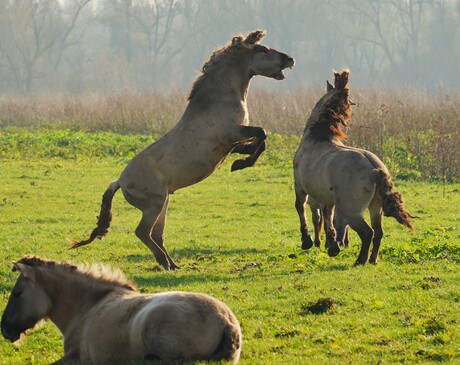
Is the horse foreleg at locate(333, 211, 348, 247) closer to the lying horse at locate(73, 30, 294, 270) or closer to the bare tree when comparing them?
the lying horse at locate(73, 30, 294, 270)

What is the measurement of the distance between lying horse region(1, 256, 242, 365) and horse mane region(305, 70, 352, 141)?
6.15 meters

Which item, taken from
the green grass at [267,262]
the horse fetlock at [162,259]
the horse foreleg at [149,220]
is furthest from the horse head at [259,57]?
the horse fetlock at [162,259]

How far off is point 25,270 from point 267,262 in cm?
573

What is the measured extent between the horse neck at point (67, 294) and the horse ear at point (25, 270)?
112 millimetres

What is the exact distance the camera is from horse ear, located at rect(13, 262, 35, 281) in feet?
24.0

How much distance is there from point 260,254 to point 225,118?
2.37 m

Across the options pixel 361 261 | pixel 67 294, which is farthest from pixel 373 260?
pixel 67 294

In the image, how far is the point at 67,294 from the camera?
7.51m

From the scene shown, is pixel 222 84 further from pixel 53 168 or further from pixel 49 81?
pixel 49 81

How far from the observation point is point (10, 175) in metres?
24.2

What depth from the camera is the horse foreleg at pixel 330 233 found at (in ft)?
40.7

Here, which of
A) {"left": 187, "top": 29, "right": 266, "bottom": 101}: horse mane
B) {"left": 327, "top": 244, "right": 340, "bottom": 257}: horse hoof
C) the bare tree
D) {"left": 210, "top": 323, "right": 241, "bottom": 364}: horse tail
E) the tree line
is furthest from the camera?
the tree line

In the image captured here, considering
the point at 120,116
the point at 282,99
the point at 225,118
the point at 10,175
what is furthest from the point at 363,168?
the point at 120,116

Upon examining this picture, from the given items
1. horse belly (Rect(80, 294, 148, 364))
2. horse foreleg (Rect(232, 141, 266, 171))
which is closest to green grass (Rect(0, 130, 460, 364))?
horse belly (Rect(80, 294, 148, 364))
